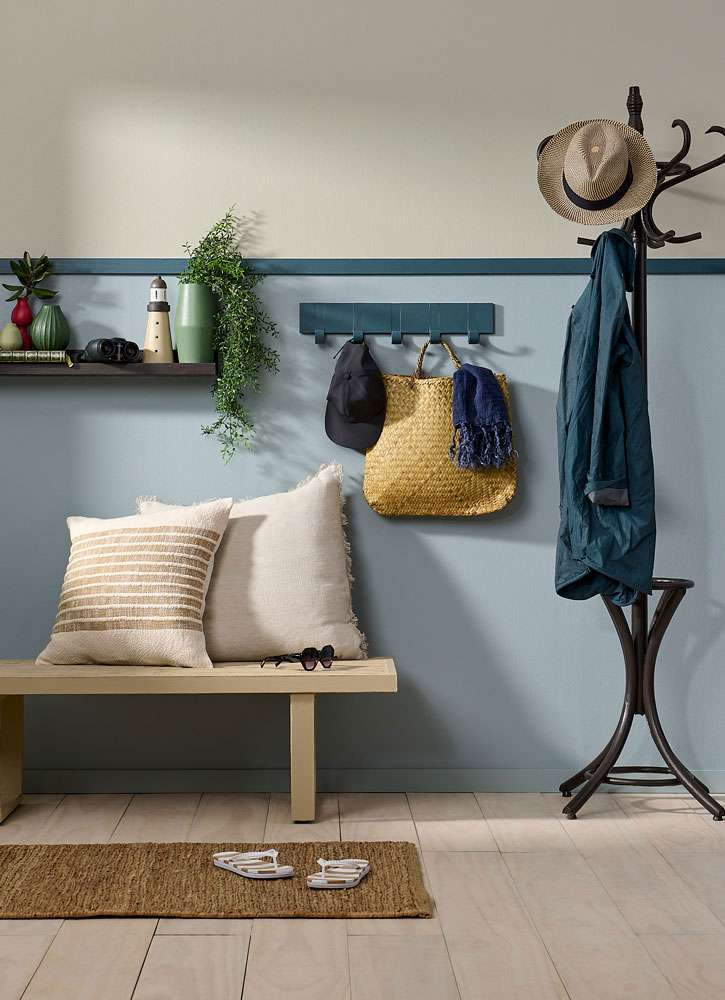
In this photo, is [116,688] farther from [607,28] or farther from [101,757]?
[607,28]

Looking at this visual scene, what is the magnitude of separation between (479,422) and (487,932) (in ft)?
5.05

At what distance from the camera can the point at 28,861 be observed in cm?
260

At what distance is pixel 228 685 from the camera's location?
2904mm

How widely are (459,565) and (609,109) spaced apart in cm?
156

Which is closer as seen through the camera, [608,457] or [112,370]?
[608,457]

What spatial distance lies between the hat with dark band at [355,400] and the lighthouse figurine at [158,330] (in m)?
0.54

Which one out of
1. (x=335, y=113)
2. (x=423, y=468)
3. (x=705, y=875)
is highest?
(x=335, y=113)

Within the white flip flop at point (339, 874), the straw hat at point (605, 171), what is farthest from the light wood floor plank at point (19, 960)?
the straw hat at point (605, 171)

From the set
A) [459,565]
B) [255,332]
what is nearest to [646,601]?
[459,565]

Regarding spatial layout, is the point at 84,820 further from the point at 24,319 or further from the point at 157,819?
the point at 24,319

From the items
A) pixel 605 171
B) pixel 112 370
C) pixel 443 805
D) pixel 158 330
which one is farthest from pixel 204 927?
pixel 605 171

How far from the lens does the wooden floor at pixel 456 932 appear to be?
195cm

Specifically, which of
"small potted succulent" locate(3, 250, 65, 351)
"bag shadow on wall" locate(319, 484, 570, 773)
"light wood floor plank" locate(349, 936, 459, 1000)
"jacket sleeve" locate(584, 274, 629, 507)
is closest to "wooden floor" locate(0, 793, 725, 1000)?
"light wood floor plank" locate(349, 936, 459, 1000)

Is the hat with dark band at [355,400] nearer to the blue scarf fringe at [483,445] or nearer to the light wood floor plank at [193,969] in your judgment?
the blue scarf fringe at [483,445]
